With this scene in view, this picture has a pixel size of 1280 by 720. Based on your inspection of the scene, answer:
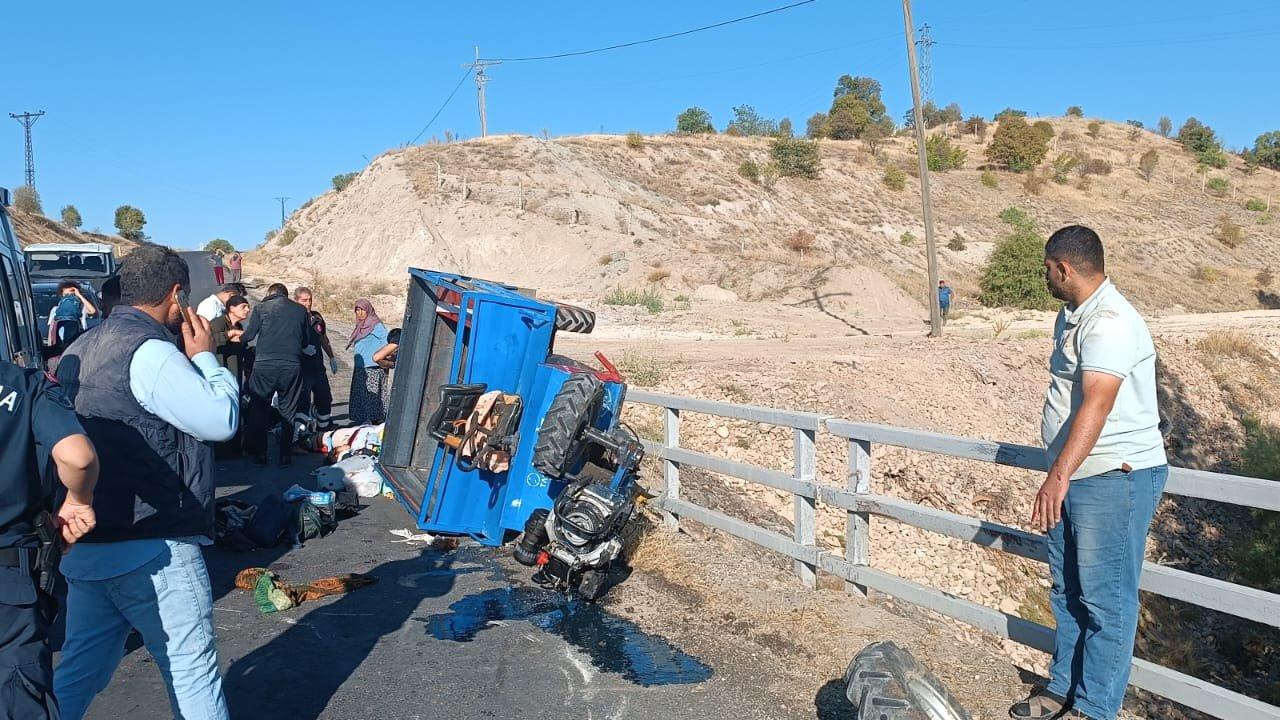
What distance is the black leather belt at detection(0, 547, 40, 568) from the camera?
2613 millimetres

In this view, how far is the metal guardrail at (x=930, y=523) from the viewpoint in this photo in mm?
3656

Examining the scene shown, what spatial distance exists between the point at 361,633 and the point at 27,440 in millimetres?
2975

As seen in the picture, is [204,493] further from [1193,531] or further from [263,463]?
[1193,531]

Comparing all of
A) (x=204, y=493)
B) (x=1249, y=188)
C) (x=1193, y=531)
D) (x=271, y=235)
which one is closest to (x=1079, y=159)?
(x=1249, y=188)

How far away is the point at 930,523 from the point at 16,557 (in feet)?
13.6

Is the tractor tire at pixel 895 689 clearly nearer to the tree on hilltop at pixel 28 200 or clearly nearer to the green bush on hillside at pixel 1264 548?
the green bush on hillside at pixel 1264 548

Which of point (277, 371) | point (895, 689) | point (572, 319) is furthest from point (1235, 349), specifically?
point (895, 689)

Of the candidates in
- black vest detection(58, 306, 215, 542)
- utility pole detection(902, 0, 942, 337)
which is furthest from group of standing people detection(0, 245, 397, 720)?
utility pole detection(902, 0, 942, 337)

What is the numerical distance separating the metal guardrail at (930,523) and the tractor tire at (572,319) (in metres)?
0.97

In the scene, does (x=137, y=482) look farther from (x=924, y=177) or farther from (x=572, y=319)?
(x=924, y=177)

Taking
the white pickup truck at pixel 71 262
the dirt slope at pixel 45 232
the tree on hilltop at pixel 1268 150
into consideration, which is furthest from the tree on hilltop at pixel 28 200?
the tree on hilltop at pixel 1268 150

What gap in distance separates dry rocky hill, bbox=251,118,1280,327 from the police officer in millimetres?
27784

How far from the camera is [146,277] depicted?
129 inches

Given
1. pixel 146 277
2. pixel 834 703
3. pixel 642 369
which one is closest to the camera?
pixel 146 277
